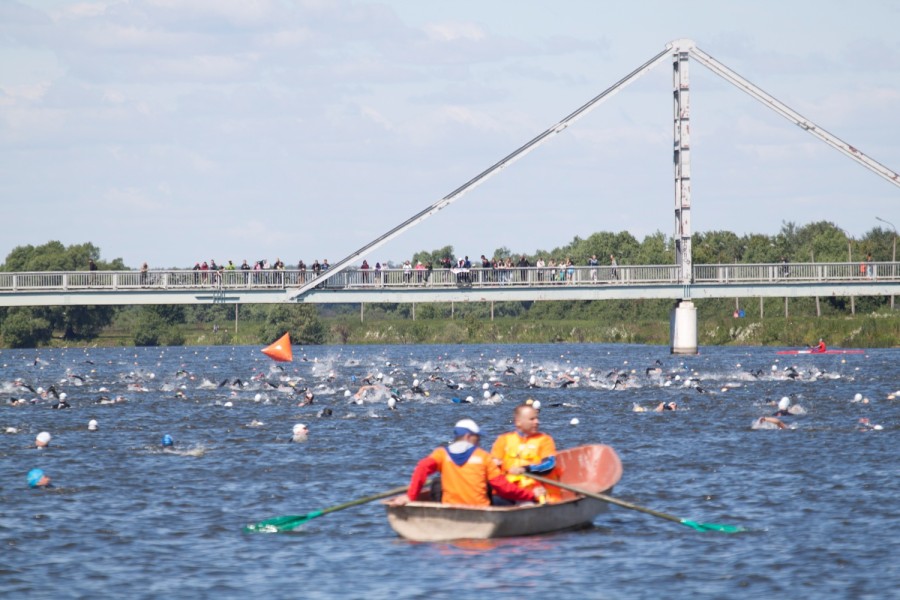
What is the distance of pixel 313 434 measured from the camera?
43.2 m

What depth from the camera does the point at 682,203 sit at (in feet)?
352

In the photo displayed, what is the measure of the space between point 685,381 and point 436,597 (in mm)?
48180

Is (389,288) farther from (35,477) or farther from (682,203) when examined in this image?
(35,477)

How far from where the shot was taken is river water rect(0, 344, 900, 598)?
21.1m

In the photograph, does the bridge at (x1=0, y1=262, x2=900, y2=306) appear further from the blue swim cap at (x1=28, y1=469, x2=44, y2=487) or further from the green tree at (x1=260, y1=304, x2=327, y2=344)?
the blue swim cap at (x1=28, y1=469, x2=44, y2=487)

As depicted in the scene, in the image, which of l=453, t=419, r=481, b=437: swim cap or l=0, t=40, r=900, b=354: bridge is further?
l=0, t=40, r=900, b=354: bridge

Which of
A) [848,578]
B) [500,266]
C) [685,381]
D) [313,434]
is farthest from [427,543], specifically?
[500,266]

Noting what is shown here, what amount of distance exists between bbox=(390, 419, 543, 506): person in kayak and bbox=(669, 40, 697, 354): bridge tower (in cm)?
8079

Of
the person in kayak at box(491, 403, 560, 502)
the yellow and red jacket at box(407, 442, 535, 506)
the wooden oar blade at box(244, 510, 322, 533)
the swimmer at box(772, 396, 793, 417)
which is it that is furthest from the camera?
the swimmer at box(772, 396, 793, 417)

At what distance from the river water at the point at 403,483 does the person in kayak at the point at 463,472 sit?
872mm

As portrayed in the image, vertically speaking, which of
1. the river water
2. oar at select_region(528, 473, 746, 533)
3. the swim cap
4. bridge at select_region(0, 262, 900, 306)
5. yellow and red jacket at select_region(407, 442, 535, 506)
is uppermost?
bridge at select_region(0, 262, 900, 306)

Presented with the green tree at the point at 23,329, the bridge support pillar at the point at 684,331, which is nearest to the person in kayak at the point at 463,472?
the bridge support pillar at the point at 684,331

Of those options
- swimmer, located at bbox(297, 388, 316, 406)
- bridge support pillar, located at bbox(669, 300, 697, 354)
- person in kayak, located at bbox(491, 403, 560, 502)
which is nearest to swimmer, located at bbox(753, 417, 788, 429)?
swimmer, located at bbox(297, 388, 316, 406)

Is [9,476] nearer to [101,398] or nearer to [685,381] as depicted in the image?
[101,398]
